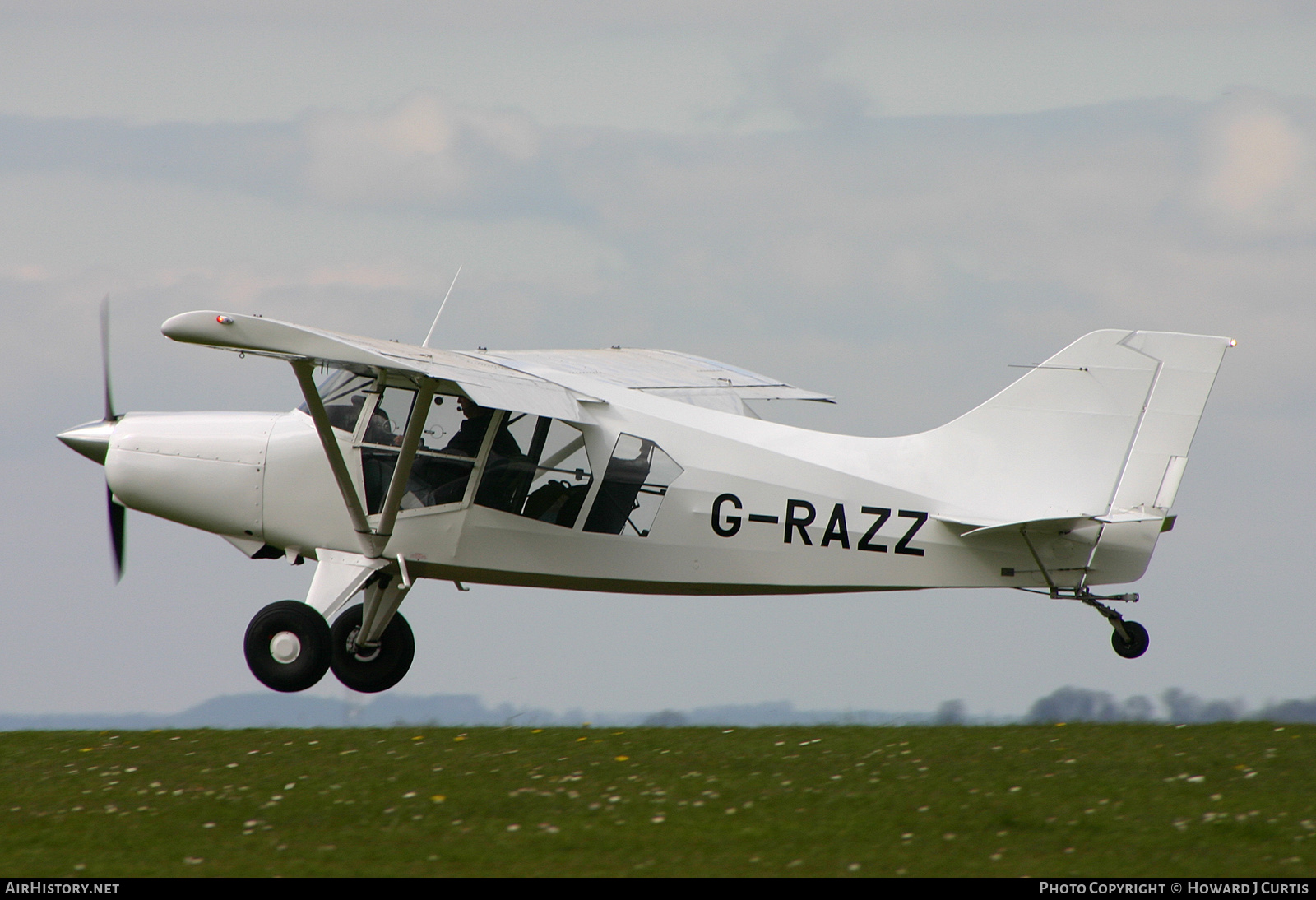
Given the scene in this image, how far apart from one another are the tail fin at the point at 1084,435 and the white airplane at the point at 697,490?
0.05 ft

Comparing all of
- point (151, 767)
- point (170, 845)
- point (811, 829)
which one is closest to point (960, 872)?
point (811, 829)

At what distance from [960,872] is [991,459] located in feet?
17.3

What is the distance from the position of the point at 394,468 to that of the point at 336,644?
183cm

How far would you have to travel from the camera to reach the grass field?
6.93m

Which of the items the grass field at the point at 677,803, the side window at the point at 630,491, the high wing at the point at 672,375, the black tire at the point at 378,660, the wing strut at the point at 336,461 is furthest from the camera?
the high wing at the point at 672,375

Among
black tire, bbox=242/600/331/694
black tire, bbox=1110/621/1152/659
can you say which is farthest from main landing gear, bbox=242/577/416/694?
black tire, bbox=1110/621/1152/659

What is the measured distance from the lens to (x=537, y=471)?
11477 mm

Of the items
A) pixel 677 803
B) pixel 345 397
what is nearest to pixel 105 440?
pixel 345 397

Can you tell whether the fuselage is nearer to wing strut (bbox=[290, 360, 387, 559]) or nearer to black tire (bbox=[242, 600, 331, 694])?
wing strut (bbox=[290, 360, 387, 559])

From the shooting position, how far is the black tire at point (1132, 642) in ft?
35.9

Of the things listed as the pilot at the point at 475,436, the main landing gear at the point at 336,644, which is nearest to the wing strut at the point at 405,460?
the pilot at the point at 475,436

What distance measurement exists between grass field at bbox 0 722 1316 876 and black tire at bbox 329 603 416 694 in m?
1.64

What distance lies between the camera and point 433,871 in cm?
679

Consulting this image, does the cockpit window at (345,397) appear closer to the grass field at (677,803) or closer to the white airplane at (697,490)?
the white airplane at (697,490)
